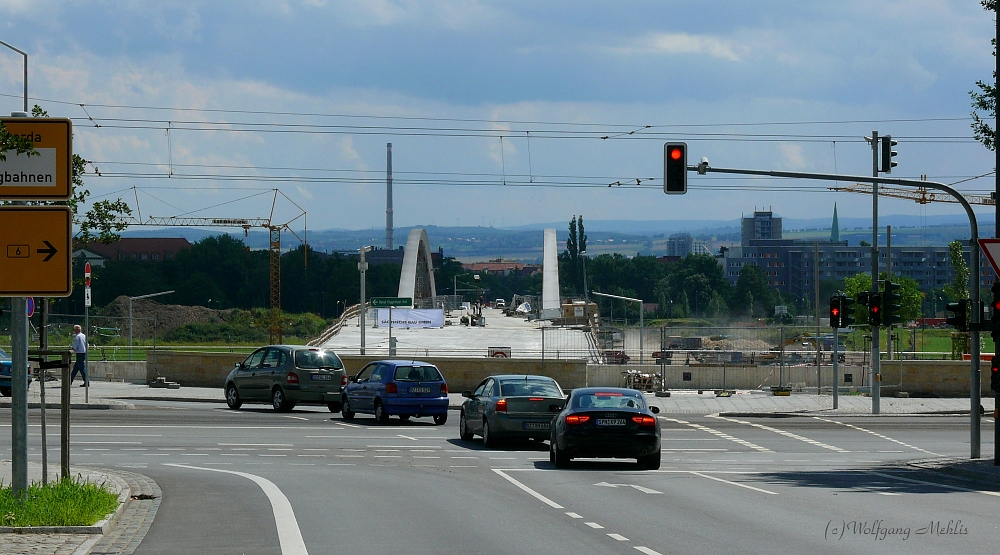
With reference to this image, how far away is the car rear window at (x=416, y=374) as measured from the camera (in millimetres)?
26281

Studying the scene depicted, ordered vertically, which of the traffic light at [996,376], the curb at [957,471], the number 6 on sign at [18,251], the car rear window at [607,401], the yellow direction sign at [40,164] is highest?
the yellow direction sign at [40,164]

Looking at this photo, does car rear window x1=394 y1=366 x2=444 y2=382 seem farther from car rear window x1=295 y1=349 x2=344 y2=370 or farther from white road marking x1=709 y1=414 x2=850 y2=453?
white road marking x1=709 y1=414 x2=850 y2=453

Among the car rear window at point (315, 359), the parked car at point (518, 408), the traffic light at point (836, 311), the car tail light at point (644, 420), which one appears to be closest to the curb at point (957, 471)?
the car tail light at point (644, 420)

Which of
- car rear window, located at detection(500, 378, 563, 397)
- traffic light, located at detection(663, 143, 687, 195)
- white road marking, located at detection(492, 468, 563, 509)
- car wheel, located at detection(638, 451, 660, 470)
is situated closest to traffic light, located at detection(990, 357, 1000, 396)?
car wheel, located at detection(638, 451, 660, 470)

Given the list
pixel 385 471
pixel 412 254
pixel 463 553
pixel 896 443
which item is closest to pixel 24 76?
pixel 385 471

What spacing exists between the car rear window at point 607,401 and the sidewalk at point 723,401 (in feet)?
46.7

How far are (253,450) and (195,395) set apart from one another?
14.5 metres

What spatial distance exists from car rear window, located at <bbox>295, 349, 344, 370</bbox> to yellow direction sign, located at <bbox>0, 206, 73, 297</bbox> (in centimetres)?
1821

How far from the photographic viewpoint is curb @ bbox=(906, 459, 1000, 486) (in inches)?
688

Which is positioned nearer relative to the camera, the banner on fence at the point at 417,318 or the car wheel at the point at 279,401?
the car wheel at the point at 279,401

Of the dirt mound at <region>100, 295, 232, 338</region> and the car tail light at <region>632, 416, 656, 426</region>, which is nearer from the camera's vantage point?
the car tail light at <region>632, 416, 656, 426</region>

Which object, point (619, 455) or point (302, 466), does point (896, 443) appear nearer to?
point (619, 455)

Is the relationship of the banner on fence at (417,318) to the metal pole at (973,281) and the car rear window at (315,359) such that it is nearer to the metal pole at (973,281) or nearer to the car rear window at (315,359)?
the car rear window at (315,359)

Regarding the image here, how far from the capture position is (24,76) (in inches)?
589
